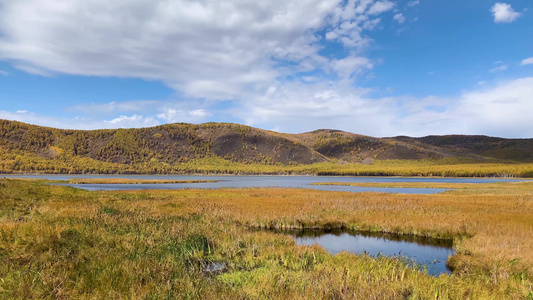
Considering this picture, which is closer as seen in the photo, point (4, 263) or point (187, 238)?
point (4, 263)

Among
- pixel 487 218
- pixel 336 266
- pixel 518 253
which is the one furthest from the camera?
pixel 487 218

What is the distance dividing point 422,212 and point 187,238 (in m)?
22.9

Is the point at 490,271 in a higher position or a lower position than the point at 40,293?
lower

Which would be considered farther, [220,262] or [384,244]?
[384,244]

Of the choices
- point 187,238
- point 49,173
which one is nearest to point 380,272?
point 187,238

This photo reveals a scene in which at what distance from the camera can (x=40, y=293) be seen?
7.00 meters

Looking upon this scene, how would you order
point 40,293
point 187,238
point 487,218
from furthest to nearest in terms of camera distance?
1. point 487,218
2. point 187,238
3. point 40,293

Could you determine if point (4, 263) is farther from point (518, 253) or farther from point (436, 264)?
A: point (518, 253)

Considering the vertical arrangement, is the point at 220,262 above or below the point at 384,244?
above

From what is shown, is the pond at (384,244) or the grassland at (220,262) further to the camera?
the pond at (384,244)

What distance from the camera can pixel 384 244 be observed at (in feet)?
64.5

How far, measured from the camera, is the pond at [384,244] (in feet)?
54.2

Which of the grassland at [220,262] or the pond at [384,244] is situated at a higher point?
the grassland at [220,262]

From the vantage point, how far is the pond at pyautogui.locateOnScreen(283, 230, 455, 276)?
16.5 m
